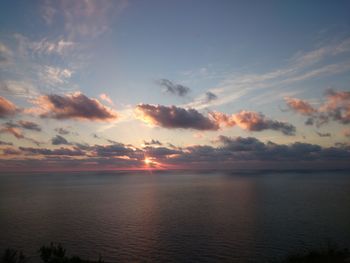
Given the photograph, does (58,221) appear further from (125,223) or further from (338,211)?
(338,211)

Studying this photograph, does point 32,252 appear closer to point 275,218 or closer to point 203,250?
point 203,250

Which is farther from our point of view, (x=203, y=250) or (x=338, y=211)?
(x=338, y=211)

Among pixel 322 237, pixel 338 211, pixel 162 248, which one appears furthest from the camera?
pixel 338 211

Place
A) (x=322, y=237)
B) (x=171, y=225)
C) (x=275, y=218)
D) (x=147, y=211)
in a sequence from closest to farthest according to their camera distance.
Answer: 1. (x=322, y=237)
2. (x=171, y=225)
3. (x=275, y=218)
4. (x=147, y=211)

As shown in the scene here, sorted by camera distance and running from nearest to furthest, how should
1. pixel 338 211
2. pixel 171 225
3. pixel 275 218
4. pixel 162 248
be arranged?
pixel 162 248 → pixel 171 225 → pixel 275 218 → pixel 338 211

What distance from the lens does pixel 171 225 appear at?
8375 centimetres

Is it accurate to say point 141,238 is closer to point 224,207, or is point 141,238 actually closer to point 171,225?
point 171,225

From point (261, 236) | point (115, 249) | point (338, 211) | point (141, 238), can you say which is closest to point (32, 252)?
point (115, 249)

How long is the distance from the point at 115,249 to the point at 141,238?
9.48 m

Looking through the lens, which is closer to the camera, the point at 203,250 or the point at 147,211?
the point at 203,250

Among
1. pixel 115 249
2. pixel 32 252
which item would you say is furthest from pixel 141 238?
pixel 32 252

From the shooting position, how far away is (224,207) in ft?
378

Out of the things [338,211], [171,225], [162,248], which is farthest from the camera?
[338,211]

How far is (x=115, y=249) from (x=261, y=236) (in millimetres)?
33741
